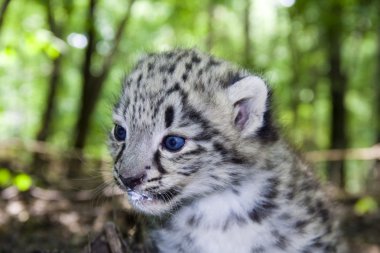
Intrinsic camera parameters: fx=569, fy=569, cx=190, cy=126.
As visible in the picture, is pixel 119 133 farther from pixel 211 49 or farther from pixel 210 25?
pixel 210 25

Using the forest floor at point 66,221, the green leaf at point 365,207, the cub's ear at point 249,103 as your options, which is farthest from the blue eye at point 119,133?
the green leaf at point 365,207

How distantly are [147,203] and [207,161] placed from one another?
518mm

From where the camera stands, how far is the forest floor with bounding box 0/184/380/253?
20.0ft

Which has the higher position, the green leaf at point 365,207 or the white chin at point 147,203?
the white chin at point 147,203

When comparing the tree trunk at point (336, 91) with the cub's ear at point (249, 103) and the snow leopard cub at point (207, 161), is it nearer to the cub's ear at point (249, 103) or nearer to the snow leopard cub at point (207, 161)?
the snow leopard cub at point (207, 161)

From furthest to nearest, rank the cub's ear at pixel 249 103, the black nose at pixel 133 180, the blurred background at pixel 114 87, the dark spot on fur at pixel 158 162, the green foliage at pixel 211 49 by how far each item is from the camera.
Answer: the green foliage at pixel 211 49 → the blurred background at pixel 114 87 → the cub's ear at pixel 249 103 → the dark spot on fur at pixel 158 162 → the black nose at pixel 133 180

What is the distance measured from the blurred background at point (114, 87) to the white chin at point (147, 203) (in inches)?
26.9

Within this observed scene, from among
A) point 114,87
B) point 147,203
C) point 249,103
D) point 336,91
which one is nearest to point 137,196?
point 147,203

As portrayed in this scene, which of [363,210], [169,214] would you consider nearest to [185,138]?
[169,214]

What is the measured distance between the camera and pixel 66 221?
24.8 feet

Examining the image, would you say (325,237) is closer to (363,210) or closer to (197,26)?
(363,210)

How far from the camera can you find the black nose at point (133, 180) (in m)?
3.84

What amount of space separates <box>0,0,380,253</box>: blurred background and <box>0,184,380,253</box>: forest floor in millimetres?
24

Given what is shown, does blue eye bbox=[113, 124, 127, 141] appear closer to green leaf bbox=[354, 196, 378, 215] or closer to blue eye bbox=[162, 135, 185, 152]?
blue eye bbox=[162, 135, 185, 152]
